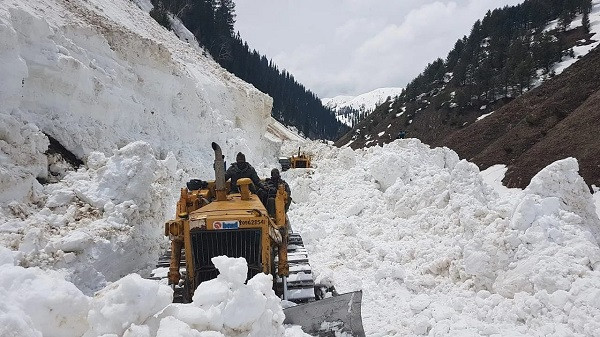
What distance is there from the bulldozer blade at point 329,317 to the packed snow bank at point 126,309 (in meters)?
0.94

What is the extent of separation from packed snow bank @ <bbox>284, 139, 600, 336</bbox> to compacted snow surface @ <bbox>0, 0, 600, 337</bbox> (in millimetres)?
24

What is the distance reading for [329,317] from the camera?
14.4ft

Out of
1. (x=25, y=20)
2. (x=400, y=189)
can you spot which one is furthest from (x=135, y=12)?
(x=400, y=189)

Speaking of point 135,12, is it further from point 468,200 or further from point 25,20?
point 468,200

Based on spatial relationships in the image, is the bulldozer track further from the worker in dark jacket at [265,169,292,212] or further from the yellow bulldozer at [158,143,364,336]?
the worker in dark jacket at [265,169,292,212]

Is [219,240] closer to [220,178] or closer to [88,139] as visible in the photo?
[220,178]

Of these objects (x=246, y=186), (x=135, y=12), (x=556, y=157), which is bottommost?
(x=246, y=186)

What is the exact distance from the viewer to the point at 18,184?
6.22m

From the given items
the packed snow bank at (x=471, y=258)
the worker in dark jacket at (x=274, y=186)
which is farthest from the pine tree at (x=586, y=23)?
the worker in dark jacket at (x=274, y=186)

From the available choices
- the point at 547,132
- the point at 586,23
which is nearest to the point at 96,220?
the point at 547,132

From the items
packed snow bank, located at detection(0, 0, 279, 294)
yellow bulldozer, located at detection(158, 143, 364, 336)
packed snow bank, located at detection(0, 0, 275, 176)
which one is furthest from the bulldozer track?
packed snow bank, located at detection(0, 0, 275, 176)

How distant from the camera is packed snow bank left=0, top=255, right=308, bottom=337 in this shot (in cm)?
269

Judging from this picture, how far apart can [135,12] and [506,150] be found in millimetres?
20164

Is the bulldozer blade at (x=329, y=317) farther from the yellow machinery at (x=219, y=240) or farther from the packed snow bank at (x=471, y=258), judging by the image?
the yellow machinery at (x=219, y=240)
